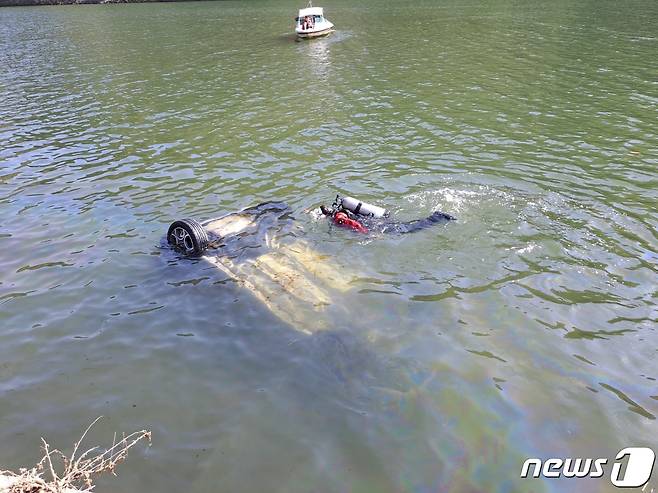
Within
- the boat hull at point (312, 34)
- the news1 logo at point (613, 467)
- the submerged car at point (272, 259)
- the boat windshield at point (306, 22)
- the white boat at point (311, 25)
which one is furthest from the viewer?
the boat windshield at point (306, 22)

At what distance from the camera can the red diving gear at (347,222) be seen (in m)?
11.0

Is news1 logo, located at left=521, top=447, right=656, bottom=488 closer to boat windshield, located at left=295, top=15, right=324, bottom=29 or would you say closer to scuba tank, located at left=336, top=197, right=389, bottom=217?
scuba tank, located at left=336, top=197, right=389, bottom=217

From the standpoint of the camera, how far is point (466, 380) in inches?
285

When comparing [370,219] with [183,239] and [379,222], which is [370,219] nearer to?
[379,222]

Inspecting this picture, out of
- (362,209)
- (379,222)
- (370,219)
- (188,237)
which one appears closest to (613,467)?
(379,222)

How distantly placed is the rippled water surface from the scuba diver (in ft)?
0.93

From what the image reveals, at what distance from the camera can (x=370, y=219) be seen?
1127cm

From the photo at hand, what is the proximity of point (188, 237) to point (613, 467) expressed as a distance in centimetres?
831

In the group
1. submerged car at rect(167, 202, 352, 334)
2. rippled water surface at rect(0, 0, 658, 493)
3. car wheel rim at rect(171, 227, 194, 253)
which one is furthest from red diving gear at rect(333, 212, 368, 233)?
car wheel rim at rect(171, 227, 194, 253)

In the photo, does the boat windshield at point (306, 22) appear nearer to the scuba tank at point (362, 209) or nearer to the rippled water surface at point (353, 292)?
the rippled water surface at point (353, 292)

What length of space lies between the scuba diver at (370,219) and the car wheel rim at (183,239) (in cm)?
304

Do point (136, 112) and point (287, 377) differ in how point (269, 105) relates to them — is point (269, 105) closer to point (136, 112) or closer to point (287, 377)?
point (136, 112)

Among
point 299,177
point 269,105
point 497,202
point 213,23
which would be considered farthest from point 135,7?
point 497,202

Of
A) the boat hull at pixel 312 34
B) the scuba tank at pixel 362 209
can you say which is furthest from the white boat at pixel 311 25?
the scuba tank at pixel 362 209
